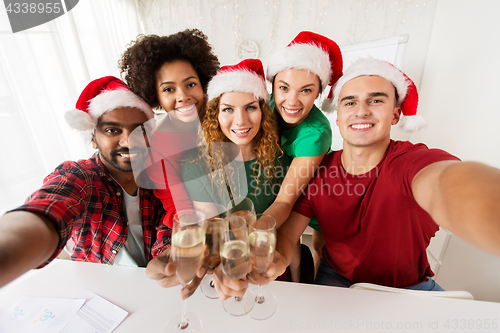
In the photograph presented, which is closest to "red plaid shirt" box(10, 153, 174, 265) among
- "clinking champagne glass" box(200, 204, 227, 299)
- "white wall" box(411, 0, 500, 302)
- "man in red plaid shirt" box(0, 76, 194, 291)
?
"man in red plaid shirt" box(0, 76, 194, 291)

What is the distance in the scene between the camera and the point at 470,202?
51cm

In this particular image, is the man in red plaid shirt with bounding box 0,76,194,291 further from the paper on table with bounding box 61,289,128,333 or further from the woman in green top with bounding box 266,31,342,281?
the woman in green top with bounding box 266,31,342,281

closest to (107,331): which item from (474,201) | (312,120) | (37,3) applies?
(474,201)

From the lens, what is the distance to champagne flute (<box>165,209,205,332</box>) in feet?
2.19

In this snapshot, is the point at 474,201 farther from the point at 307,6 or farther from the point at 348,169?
the point at 307,6

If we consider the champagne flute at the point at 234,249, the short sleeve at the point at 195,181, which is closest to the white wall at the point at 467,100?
the champagne flute at the point at 234,249

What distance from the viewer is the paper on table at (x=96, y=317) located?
729mm

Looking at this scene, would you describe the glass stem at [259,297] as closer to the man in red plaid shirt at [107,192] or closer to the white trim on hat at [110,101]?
the man in red plaid shirt at [107,192]

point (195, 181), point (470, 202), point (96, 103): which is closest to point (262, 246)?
point (470, 202)

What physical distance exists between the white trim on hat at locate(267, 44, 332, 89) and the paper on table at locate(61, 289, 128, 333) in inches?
55.7

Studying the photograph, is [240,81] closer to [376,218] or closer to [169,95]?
[169,95]

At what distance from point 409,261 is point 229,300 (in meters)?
0.94

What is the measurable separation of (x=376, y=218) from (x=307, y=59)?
3.06 feet

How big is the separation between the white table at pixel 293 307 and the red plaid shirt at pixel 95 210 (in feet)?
0.80
